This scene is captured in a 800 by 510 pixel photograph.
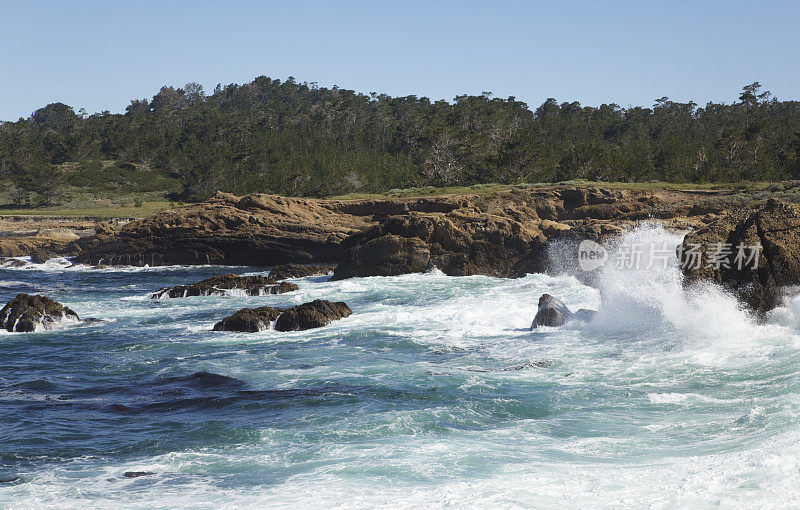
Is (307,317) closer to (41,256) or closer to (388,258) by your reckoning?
(388,258)

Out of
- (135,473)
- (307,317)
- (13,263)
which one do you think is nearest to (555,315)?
(307,317)

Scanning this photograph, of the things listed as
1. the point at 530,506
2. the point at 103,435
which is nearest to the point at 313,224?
the point at 103,435

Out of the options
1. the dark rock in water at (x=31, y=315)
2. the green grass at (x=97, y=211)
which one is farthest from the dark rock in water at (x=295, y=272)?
the green grass at (x=97, y=211)

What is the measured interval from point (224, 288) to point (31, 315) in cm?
870

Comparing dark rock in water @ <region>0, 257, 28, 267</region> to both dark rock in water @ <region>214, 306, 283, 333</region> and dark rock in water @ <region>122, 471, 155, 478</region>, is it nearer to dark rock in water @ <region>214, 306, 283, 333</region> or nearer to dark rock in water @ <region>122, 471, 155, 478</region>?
dark rock in water @ <region>214, 306, 283, 333</region>

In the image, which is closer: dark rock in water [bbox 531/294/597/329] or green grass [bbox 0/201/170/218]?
dark rock in water [bbox 531/294/597/329]

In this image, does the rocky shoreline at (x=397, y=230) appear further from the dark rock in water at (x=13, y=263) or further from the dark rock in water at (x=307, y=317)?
the dark rock in water at (x=307, y=317)

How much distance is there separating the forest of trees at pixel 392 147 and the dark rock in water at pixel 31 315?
132ft

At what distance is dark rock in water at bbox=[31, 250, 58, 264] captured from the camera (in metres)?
46.7

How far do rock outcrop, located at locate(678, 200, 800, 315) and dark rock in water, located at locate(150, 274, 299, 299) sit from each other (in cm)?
1672

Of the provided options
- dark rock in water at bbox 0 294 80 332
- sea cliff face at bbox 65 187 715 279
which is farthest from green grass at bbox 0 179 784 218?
dark rock in water at bbox 0 294 80 332

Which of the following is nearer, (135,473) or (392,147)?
(135,473)

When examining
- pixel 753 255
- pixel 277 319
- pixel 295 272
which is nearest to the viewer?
pixel 753 255

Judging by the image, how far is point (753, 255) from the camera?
623 inches
